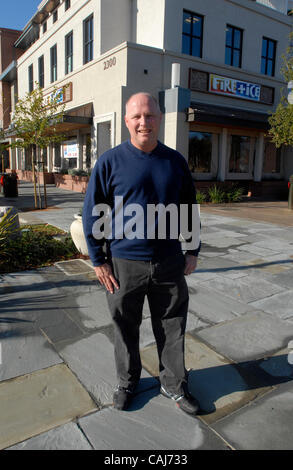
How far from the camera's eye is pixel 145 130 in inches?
86.1

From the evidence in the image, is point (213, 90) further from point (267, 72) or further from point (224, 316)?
point (224, 316)

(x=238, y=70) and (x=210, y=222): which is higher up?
(x=238, y=70)

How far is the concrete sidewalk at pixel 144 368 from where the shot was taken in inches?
84.6

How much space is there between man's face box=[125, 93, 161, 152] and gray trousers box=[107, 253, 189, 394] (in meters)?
0.78

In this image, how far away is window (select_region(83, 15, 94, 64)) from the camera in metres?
17.1

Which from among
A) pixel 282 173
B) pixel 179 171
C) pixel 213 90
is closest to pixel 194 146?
pixel 213 90

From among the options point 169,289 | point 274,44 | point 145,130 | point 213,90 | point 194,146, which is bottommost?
point 169,289

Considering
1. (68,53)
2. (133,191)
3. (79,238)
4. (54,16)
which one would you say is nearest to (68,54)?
(68,53)

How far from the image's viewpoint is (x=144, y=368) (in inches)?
112

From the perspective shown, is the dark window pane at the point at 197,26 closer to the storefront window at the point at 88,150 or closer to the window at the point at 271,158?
the window at the point at 271,158

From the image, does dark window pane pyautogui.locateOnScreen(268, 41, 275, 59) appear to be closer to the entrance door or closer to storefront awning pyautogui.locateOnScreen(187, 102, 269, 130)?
storefront awning pyautogui.locateOnScreen(187, 102, 269, 130)

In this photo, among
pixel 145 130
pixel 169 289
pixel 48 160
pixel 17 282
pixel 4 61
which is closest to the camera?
pixel 145 130

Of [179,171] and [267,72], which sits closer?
[179,171]
